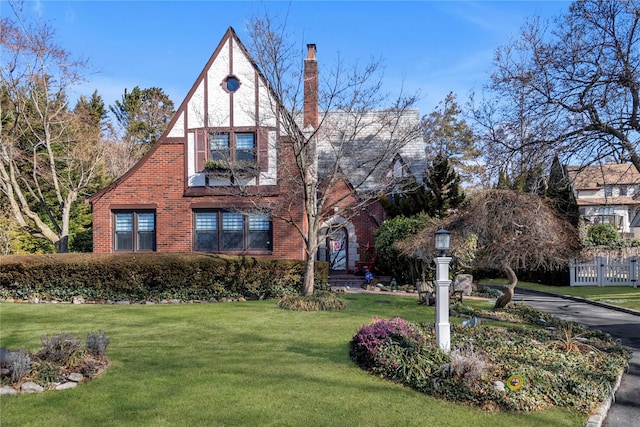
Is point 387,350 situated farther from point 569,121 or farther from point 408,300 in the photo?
point 569,121

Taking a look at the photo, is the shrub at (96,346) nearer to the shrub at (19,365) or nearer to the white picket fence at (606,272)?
the shrub at (19,365)

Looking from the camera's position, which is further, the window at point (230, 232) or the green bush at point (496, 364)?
the window at point (230, 232)

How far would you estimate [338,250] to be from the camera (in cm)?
2259

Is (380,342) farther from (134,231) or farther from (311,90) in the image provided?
(134,231)

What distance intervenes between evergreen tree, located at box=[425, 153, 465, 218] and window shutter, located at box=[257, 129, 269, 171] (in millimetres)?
7511

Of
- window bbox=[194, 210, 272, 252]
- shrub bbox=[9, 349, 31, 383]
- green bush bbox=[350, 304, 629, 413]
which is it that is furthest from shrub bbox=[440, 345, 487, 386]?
window bbox=[194, 210, 272, 252]

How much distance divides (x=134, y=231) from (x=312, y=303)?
912 centimetres

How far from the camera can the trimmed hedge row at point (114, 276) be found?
14.2 meters

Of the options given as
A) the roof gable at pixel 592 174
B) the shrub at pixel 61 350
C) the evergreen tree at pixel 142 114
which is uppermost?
the evergreen tree at pixel 142 114

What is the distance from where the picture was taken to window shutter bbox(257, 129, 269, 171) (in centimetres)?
1698

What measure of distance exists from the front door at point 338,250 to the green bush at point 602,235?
14003 mm

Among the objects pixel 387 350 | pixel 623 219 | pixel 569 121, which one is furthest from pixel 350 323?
pixel 623 219

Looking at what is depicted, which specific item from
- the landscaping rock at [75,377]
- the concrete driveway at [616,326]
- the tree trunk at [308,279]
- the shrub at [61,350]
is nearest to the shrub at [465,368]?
the concrete driveway at [616,326]

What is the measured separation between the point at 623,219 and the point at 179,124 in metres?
46.9
